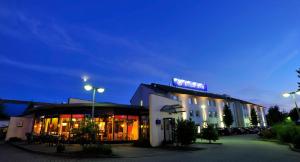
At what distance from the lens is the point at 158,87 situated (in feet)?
151

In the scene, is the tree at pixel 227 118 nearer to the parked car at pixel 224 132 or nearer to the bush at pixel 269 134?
the parked car at pixel 224 132

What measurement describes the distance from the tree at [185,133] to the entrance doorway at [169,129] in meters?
1.88

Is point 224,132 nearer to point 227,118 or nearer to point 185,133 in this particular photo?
point 227,118

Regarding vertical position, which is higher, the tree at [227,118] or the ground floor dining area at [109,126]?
the tree at [227,118]

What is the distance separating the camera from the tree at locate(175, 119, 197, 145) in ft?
63.6

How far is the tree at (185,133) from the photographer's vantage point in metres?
19.4

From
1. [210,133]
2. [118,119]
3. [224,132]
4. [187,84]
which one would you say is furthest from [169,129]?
[187,84]

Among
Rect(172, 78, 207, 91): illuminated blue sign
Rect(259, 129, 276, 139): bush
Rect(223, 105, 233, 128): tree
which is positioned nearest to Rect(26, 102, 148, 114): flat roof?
Rect(259, 129, 276, 139): bush

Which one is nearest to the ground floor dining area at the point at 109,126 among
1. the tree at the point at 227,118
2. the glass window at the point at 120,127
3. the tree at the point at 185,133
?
the glass window at the point at 120,127

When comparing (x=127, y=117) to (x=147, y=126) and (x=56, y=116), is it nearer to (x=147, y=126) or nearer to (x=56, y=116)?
(x=147, y=126)

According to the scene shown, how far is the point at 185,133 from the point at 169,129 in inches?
122

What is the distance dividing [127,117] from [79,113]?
5191 millimetres

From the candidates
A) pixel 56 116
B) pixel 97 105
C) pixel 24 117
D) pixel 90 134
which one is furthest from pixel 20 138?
pixel 90 134

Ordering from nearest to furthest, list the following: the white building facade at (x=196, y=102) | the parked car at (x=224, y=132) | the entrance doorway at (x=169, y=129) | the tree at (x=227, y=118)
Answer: the entrance doorway at (x=169, y=129), the parked car at (x=224, y=132), the white building facade at (x=196, y=102), the tree at (x=227, y=118)
